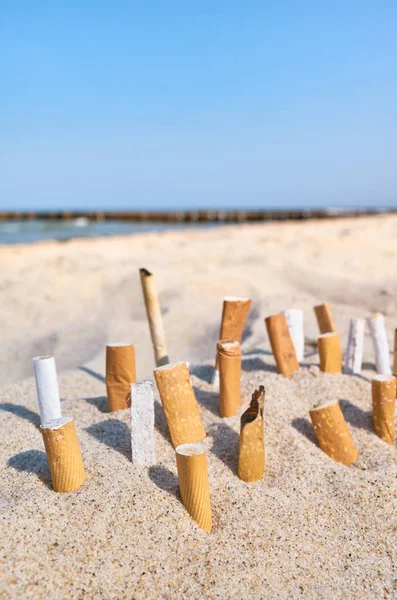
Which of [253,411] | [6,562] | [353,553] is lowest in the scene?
[353,553]

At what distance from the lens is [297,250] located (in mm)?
8242

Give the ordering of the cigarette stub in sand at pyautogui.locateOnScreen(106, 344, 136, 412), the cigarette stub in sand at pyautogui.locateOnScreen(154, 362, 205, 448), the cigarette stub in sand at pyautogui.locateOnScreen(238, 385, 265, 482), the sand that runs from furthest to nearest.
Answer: the cigarette stub in sand at pyautogui.locateOnScreen(106, 344, 136, 412)
the cigarette stub in sand at pyautogui.locateOnScreen(154, 362, 205, 448)
the cigarette stub in sand at pyautogui.locateOnScreen(238, 385, 265, 482)
the sand

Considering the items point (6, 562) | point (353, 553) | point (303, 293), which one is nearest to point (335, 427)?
point (353, 553)

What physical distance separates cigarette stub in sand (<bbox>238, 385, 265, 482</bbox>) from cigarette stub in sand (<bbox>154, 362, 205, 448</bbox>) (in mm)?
257

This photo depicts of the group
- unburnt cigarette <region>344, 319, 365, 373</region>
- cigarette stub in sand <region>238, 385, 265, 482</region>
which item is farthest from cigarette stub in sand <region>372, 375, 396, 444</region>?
cigarette stub in sand <region>238, 385, 265, 482</region>

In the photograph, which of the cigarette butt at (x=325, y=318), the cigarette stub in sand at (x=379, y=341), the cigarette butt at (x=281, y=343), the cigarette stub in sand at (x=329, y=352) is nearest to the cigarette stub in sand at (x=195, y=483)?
the cigarette butt at (x=281, y=343)

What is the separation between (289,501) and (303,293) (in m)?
3.71

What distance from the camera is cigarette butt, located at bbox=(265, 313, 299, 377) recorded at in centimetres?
261

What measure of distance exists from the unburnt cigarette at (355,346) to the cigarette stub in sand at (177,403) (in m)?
1.13

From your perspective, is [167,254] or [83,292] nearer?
[83,292]

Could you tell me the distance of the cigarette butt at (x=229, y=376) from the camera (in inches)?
88.0

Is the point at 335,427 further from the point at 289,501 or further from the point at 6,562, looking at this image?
the point at 6,562

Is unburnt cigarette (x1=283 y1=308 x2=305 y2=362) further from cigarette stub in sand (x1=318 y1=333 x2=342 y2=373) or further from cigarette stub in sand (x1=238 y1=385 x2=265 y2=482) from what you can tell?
cigarette stub in sand (x1=238 y1=385 x2=265 y2=482)

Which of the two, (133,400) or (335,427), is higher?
(133,400)
